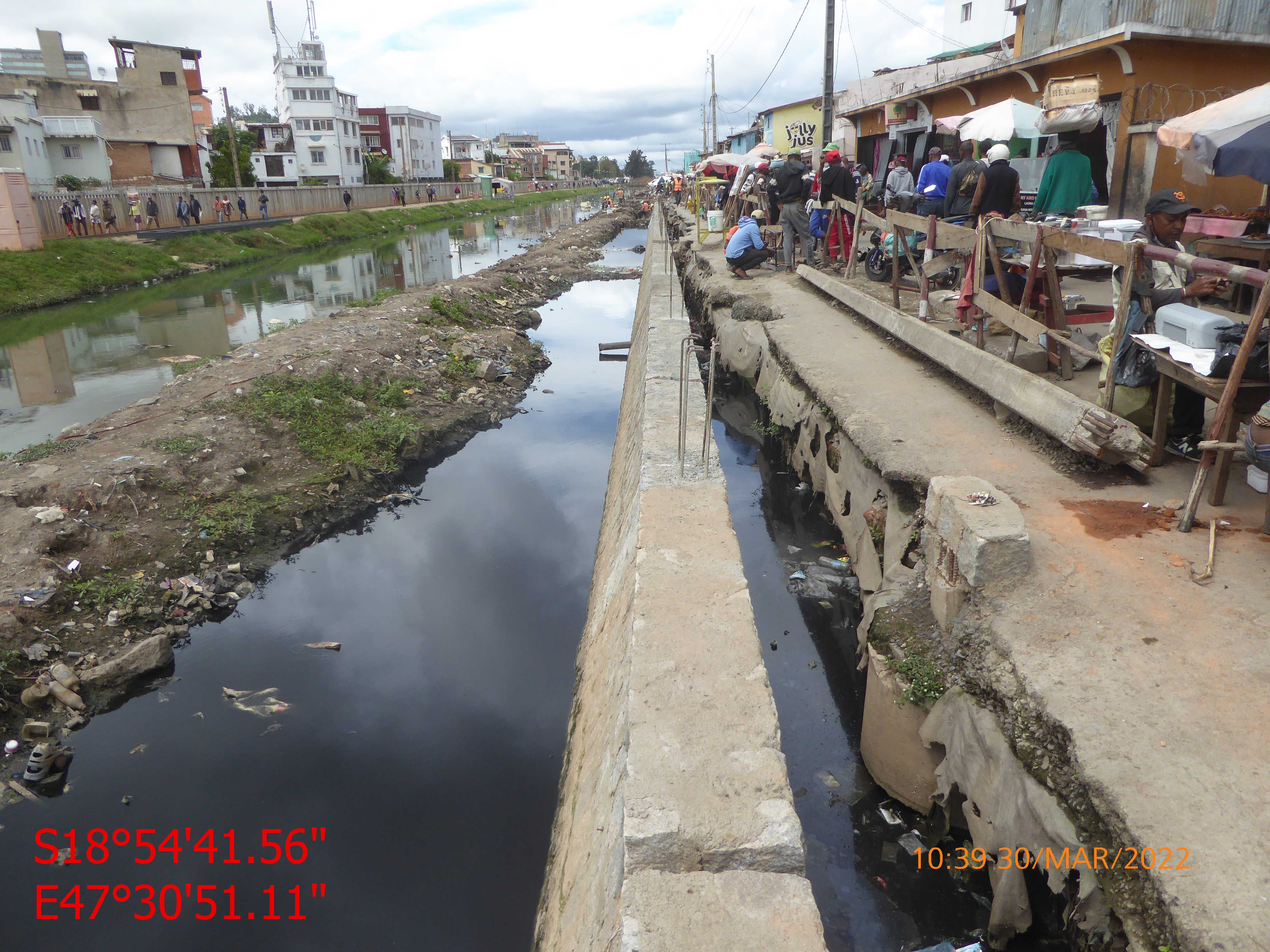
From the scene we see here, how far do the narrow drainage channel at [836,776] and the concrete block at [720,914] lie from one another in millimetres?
1135

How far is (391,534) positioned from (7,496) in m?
3.05

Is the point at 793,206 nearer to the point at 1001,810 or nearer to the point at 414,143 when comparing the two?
the point at 1001,810

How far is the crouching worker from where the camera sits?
12.9m

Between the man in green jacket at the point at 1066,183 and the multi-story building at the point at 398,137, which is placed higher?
the multi-story building at the point at 398,137

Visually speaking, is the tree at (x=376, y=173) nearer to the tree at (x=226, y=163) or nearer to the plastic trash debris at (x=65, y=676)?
the tree at (x=226, y=163)

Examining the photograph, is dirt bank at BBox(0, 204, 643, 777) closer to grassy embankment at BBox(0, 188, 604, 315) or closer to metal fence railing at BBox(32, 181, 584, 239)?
grassy embankment at BBox(0, 188, 604, 315)

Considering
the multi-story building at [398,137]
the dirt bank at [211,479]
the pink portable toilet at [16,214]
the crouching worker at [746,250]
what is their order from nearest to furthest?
the dirt bank at [211,479]
the crouching worker at [746,250]
the pink portable toilet at [16,214]
the multi-story building at [398,137]

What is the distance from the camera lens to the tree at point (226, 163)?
42281mm

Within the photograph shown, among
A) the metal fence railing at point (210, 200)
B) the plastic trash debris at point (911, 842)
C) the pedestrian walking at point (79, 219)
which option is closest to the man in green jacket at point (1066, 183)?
the plastic trash debris at point (911, 842)

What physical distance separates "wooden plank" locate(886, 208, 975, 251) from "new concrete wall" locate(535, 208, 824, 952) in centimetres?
333

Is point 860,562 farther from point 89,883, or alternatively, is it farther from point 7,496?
point 7,496

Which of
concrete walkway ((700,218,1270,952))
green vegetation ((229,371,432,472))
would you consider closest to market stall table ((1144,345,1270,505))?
concrete walkway ((700,218,1270,952))
